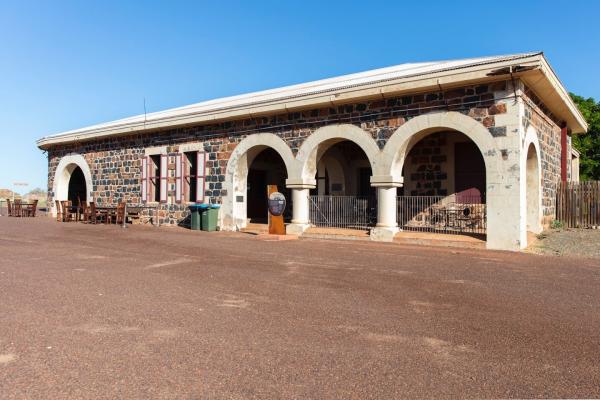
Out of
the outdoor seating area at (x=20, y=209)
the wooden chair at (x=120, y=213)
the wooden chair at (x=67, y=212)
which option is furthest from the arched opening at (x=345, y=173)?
the outdoor seating area at (x=20, y=209)

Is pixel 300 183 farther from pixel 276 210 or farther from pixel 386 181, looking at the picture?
pixel 386 181

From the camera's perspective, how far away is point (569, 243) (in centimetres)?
922

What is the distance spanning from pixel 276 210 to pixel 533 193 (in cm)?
619

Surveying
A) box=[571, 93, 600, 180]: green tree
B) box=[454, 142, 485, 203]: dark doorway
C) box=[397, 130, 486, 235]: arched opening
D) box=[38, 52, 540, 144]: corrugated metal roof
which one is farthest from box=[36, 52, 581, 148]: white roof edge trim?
box=[571, 93, 600, 180]: green tree

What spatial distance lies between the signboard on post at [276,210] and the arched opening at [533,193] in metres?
5.82

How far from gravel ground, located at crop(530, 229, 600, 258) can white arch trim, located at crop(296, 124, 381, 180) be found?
370cm

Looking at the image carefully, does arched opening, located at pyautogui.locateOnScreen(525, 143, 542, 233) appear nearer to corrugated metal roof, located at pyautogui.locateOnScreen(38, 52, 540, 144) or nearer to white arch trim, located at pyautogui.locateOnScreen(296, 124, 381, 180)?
corrugated metal roof, located at pyautogui.locateOnScreen(38, 52, 540, 144)

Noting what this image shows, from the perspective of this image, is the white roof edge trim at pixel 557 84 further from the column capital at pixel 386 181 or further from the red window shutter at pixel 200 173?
the red window shutter at pixel 200 173

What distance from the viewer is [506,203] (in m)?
8.84

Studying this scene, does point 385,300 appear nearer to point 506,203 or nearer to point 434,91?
point 506,203

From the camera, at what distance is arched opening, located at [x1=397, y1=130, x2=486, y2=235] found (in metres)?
11.5

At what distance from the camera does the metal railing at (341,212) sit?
12.0 m

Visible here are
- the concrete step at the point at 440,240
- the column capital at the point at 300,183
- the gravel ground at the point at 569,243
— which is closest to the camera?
the gravel ground at the point at 569,243

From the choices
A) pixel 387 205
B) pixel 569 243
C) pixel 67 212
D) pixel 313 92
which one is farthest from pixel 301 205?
pixel 67 212
